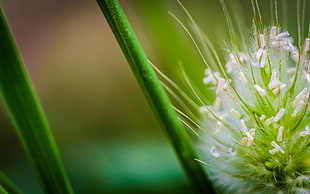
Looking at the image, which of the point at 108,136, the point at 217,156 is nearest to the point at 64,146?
the point at 108,136

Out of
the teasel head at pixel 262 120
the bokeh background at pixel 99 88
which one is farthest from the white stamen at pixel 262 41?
the bokeh background at pixel 99 88

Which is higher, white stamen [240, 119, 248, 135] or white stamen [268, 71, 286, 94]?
white stamen [268, 71, 286, 94]

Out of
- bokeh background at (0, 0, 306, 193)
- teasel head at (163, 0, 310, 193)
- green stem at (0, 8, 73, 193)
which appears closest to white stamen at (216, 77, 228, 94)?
teasel head at (163, 0, 310, 193)

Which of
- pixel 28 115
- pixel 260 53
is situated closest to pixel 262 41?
pixel 260 53

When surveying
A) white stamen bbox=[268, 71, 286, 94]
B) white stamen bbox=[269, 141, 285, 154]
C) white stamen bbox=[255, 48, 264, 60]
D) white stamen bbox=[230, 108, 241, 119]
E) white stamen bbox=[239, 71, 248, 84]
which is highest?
white stamen bbox=[255, 48, 264, 60]

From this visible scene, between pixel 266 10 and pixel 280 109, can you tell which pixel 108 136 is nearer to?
pixel 266 10

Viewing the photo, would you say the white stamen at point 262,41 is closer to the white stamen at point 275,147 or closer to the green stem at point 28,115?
the white stamen at point 275,147

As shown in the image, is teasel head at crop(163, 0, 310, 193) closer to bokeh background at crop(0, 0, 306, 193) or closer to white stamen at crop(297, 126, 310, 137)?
white stamen at crop(297, 126, 310, 137)
